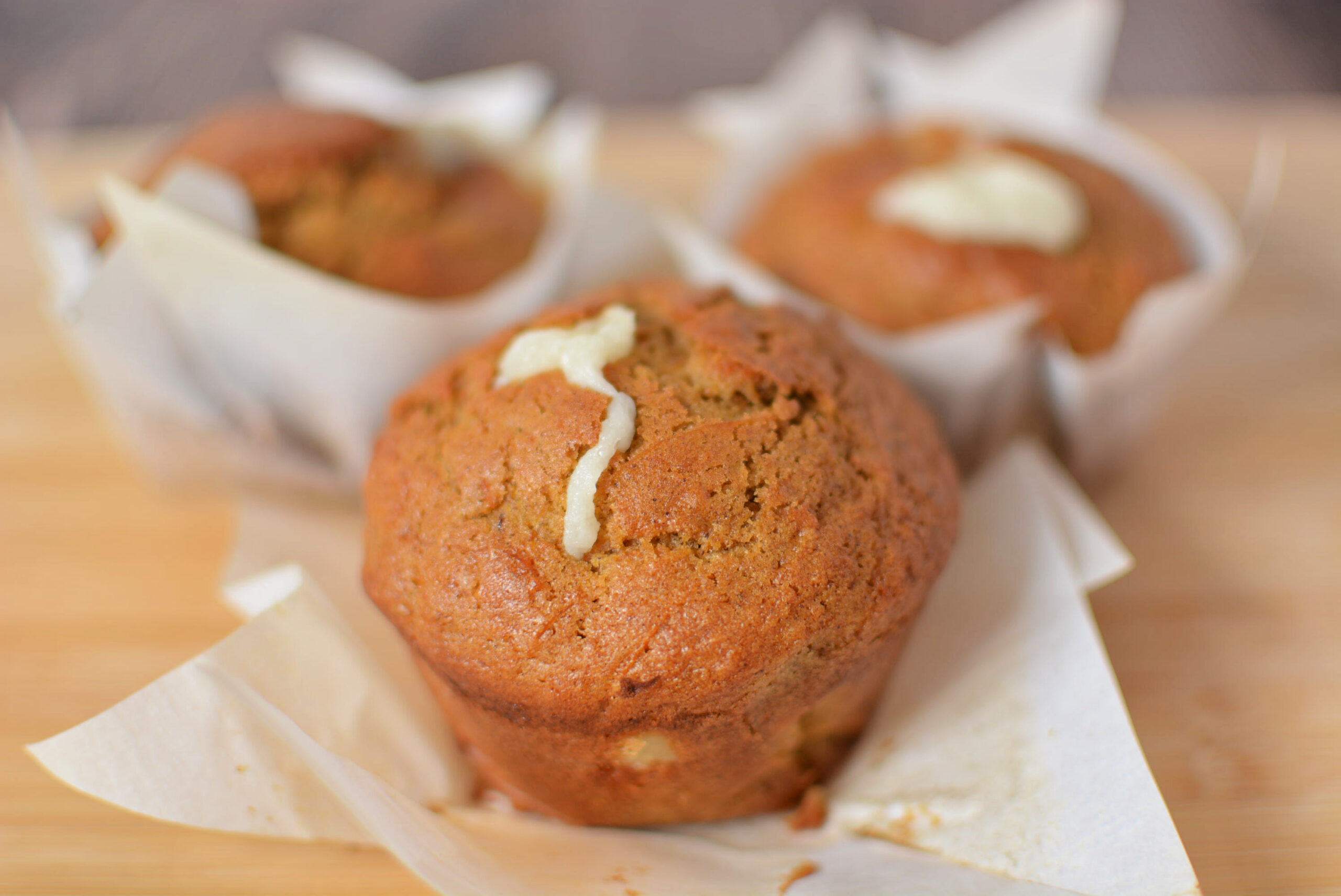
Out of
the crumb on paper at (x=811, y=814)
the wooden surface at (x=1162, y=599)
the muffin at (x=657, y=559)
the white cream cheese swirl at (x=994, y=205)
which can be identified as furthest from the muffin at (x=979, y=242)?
the crumb on paper at (x=811, y=814)

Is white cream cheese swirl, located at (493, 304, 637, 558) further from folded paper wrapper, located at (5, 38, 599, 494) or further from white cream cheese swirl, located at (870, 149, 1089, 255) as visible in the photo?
white cream cheese swirl, located at (870, 149, 1089, 255)

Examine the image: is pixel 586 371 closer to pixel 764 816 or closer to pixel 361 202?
pixel 764 816

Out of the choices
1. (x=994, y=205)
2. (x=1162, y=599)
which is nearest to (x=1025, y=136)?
(x=994, y=205)

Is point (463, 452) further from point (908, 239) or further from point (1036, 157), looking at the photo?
point (1036, 157)

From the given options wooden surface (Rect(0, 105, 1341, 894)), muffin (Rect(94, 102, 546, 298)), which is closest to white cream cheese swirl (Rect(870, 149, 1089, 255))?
wooden surface (Rect(0, 105, 1341, 894))

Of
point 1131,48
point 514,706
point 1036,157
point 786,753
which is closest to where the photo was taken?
point 514,706

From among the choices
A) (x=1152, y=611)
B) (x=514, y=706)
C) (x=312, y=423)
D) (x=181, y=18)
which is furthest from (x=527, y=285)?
(x=181, y=18)
